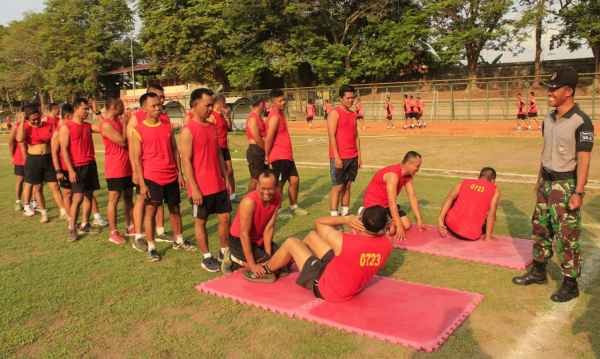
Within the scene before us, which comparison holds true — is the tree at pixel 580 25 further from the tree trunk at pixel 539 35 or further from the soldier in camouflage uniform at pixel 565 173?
the soldier in camouflage uniform at pixel 565 173

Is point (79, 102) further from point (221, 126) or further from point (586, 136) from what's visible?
point (586, 136)

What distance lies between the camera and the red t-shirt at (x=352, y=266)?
4223mm

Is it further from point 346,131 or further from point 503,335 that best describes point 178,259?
point 503,335

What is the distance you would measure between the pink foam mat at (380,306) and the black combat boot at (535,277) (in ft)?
2.08

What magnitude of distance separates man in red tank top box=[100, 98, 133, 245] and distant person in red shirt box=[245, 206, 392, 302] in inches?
109

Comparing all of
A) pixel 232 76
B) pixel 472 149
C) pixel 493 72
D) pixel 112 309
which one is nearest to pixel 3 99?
pixel 232 76

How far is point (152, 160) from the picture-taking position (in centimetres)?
595

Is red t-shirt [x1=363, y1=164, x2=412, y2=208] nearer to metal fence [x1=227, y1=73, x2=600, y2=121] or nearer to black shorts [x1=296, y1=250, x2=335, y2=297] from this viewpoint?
black shorts [x1=296, y1=250, x2=335, y2=297]

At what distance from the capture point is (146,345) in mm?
3994

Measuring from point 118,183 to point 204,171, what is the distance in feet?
5.96

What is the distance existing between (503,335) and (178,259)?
12.3 feet

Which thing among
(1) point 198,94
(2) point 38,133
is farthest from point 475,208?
(2) point 38,133

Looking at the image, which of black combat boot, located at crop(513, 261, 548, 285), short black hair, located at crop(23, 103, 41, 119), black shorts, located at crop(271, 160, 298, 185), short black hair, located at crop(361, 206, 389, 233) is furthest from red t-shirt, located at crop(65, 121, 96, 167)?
black combat boot, located at crop(513, 261, 548, 285)

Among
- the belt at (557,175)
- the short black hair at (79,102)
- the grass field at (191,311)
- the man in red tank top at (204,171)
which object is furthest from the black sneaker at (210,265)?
the belt at (557,175)
